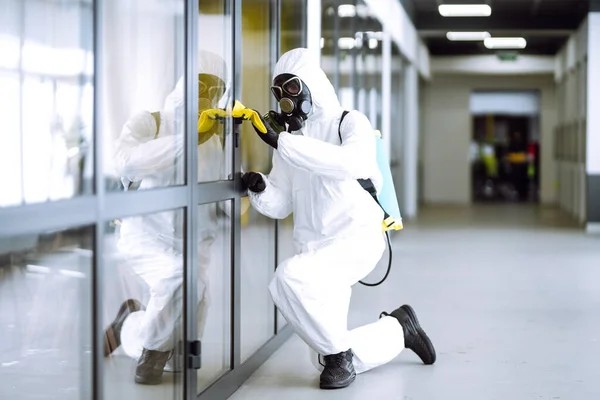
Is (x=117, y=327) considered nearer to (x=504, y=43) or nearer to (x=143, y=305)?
(x=143, y=305)

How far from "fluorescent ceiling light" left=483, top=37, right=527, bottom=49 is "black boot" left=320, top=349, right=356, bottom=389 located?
42.5ft

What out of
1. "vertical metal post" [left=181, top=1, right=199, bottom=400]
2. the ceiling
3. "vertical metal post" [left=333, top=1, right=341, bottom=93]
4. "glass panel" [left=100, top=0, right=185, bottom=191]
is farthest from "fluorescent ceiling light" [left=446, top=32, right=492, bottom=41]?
"glass panel" [left=100, top=0, right=185, bottom=191]

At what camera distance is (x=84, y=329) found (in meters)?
2.85

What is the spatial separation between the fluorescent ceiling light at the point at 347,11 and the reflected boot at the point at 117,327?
5292mm

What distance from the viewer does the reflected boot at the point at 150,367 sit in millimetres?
3367

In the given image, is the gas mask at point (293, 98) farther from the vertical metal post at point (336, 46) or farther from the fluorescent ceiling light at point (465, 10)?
the fluorescent ceiling light at point (465, 10)

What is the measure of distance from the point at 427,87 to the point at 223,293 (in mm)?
17143

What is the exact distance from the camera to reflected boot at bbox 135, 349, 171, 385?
3.37m

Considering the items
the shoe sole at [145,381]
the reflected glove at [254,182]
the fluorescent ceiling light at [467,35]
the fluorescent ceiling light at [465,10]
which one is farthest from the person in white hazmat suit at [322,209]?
the fluorescent ceiling light at [467,35]

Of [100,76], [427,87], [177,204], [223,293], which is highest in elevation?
[427,87]

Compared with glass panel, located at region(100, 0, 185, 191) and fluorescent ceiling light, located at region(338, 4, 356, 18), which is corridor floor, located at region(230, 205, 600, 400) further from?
fluorescent ceiling light, located at region(338, 4, 356, 18)

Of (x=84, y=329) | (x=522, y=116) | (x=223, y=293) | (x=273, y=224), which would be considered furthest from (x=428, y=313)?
(x=522, y=116)

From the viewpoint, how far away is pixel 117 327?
3.10m

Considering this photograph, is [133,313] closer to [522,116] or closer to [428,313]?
[428,313]
